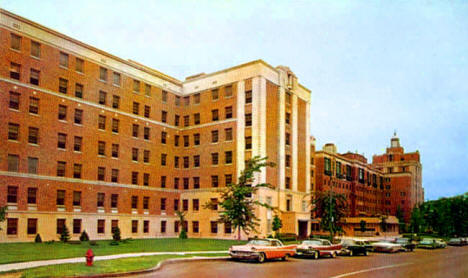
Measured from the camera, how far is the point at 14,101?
152ft

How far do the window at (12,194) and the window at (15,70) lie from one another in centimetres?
1067

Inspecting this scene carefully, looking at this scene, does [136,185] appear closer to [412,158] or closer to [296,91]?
[296,91]

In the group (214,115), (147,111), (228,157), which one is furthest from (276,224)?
(147,111)

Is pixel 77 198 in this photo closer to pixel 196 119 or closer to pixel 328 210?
pixel 196 119

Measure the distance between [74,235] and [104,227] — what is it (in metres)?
4.13

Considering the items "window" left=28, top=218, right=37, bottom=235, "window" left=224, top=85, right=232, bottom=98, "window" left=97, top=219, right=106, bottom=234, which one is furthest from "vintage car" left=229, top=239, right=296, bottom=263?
"window" left=224, top=85, right=232, bottom=98

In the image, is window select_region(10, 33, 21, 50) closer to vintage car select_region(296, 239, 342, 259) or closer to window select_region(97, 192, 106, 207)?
window select_region(97, 192, 106, 207)

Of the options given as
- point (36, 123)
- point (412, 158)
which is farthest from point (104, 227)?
point (412, 158)

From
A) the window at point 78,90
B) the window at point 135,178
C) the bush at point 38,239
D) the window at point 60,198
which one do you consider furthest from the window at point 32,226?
the window at point 135,178

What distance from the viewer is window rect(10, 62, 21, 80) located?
46.2 m

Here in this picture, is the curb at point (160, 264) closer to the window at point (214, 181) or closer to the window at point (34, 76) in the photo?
the window at point (34, 76)

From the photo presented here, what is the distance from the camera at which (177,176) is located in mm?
65438

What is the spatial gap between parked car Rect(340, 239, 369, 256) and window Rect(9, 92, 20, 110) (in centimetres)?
3299

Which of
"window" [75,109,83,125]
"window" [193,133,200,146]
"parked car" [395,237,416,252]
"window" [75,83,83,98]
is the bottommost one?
"parked car" [395,237,416,252]
